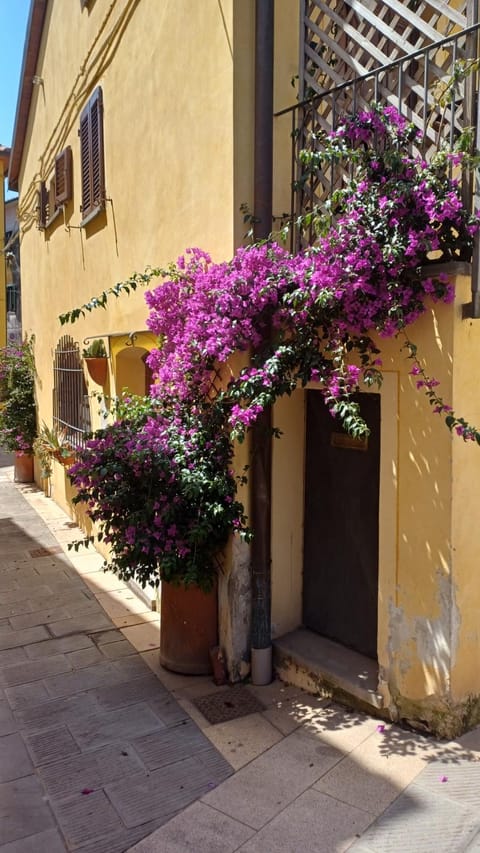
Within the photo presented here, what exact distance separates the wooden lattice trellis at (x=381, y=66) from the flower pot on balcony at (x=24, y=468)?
10.1m

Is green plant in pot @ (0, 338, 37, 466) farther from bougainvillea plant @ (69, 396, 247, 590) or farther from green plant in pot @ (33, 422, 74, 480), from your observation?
bougainvillea plant @ (69, 396, 247, 590)

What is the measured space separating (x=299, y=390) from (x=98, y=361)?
3.30 meters

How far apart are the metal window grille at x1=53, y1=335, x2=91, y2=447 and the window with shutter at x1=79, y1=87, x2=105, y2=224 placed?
2052 millimetres

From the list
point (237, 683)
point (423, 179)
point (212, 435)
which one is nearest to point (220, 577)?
point (237, 683)

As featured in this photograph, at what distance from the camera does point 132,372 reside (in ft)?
23.4

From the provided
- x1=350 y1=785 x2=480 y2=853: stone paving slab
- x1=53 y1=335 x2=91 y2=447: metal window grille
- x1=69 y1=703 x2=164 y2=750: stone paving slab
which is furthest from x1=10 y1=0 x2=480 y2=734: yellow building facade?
x1=53 y1=335 x2=91 y2=447: metal window grille

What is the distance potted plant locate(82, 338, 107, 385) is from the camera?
7281mm

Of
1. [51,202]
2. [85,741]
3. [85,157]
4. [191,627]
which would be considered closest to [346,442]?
[191,627]

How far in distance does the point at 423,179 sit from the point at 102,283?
486 centimetres

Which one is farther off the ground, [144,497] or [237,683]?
[144,497]

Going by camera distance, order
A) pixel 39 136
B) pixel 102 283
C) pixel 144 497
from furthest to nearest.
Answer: pixel 39 136, pixel 102 283, pixel 144 497

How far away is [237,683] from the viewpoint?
15.0 ft

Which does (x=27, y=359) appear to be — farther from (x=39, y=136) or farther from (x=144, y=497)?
(x=144, y=497)

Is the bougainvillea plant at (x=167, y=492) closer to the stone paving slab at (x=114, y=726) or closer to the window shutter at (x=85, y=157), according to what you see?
the stone paving slab at (x=114, y=726)
